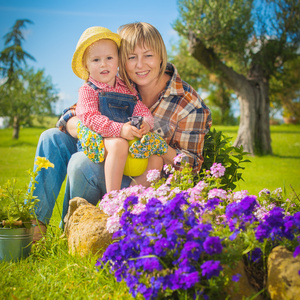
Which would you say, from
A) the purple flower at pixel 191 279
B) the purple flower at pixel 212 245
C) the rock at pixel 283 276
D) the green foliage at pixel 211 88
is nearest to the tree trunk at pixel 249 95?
the green foliage at pixel 211 88

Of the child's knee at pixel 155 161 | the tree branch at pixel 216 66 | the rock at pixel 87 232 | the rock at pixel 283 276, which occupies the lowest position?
the rock at pixel 87 232

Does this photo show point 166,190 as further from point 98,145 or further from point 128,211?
point 98,145

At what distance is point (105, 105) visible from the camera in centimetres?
305

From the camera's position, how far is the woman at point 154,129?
304 cm

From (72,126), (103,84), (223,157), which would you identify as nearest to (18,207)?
(72,126)

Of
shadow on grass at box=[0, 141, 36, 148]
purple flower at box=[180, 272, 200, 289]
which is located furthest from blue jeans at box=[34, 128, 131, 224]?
shadow on grass at box=[0, 141, 36, 148]

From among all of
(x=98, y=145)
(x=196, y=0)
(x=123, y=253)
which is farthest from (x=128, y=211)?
(x=196, y=0)

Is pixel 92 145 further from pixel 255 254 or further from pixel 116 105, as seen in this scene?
pixel 255 254

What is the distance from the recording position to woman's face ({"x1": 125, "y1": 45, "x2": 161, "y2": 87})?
10.2 feet

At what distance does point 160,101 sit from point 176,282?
1.98 m

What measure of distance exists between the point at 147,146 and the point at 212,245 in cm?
127

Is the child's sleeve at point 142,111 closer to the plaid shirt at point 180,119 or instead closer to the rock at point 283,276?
the plaid shirt at point 180,119

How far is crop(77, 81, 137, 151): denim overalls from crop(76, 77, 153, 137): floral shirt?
0.04 metres

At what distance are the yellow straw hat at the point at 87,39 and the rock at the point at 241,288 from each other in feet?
7.25
